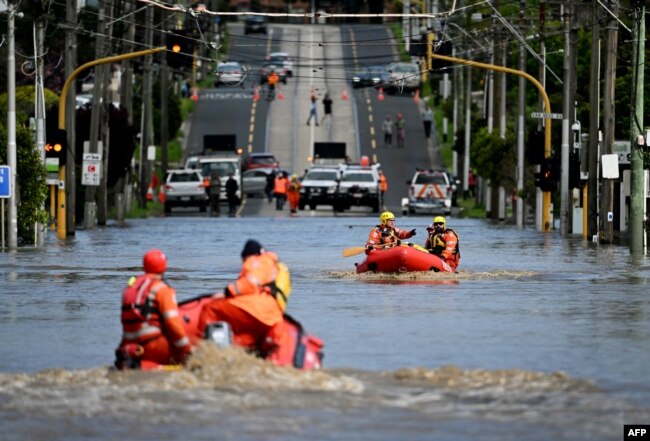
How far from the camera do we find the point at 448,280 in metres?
34.8

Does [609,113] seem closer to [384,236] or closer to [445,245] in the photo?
[384,236]

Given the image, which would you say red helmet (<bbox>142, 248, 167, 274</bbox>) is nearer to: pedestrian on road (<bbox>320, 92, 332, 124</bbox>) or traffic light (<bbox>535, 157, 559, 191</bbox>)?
traffic light (<bbox>535, 157, 559, 191</bbox>)

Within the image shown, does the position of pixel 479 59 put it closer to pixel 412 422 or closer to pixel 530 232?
pixel 530 232

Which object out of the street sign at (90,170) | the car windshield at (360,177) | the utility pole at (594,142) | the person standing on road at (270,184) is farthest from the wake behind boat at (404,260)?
the person standing on road at (270,184)

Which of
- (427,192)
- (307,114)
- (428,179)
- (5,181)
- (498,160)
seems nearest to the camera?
(5,181)

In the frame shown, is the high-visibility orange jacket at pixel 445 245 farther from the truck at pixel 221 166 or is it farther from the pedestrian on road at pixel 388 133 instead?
the pedestrian on road at pixel 388 133

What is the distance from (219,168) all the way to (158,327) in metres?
66.2

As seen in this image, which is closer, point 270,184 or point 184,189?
point 184,189

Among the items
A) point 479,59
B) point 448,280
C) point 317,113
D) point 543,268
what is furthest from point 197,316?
point 317,113

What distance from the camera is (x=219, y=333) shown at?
733 inches

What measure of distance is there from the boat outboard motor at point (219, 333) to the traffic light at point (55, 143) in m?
33.3

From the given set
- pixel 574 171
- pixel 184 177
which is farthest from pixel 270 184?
pixel 574 171

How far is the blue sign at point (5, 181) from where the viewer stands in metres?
42.7

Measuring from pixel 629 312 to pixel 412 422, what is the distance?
11905 millimetres
